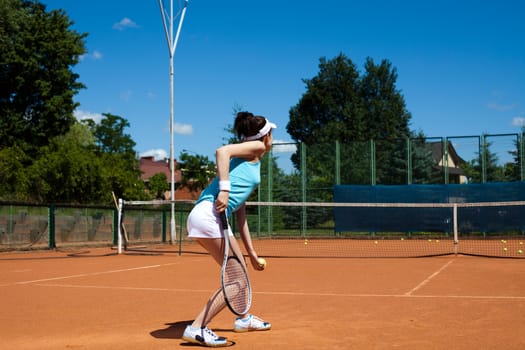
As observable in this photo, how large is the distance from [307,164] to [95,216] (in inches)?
399

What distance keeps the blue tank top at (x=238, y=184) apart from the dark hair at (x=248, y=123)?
222 millimetres

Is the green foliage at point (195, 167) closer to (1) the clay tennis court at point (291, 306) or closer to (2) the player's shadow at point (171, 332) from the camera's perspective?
(1) the clay tennis court at point (291, 306)

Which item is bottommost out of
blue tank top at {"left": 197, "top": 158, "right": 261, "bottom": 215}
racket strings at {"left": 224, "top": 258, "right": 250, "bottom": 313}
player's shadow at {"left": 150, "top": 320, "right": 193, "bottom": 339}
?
player's shadow at {"left": 150, "top": 320, "right": 193, "bottom": 339}

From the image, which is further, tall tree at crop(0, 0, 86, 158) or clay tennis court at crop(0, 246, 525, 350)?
tall tree at crop(0, 0, 86, 158)

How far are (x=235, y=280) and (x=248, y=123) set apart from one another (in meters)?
1.19

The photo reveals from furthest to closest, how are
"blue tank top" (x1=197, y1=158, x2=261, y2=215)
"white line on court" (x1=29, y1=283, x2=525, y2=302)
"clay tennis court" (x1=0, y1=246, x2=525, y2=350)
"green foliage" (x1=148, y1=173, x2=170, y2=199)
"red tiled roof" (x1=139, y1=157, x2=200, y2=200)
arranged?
"red tiled roof" (x1=139, y1=157, x2=200, y2=200) < "green foliage" (x1=148, y1=173, x2=170, y2=199) < "white line on court" (x1=29, y1=283, x2=525, y2=302) < "clay tennis court" (x1=0, y1=246, x2=525, y2=350) < "blue tank top" (x1=197, y1=158, x2=261, y2=215)

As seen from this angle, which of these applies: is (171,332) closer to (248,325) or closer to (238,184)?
(248,325)

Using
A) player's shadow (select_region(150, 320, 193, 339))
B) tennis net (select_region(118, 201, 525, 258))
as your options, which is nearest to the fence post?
tennis net (select_region(118, 201, 525, 258))

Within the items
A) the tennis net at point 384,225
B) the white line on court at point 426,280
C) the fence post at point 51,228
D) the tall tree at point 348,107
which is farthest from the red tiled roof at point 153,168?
the white line on court at point 426,280

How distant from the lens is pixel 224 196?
448cm

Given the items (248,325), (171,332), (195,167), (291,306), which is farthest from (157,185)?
(248,325)

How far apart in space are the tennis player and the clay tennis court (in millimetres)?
224

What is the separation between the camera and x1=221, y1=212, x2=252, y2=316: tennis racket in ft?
14.9

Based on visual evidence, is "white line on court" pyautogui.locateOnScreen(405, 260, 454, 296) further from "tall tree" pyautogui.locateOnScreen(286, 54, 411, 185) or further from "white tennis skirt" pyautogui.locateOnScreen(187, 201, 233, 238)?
"tall tree" pyautogui.locateOnScreen(286, 54, 411, 185)
